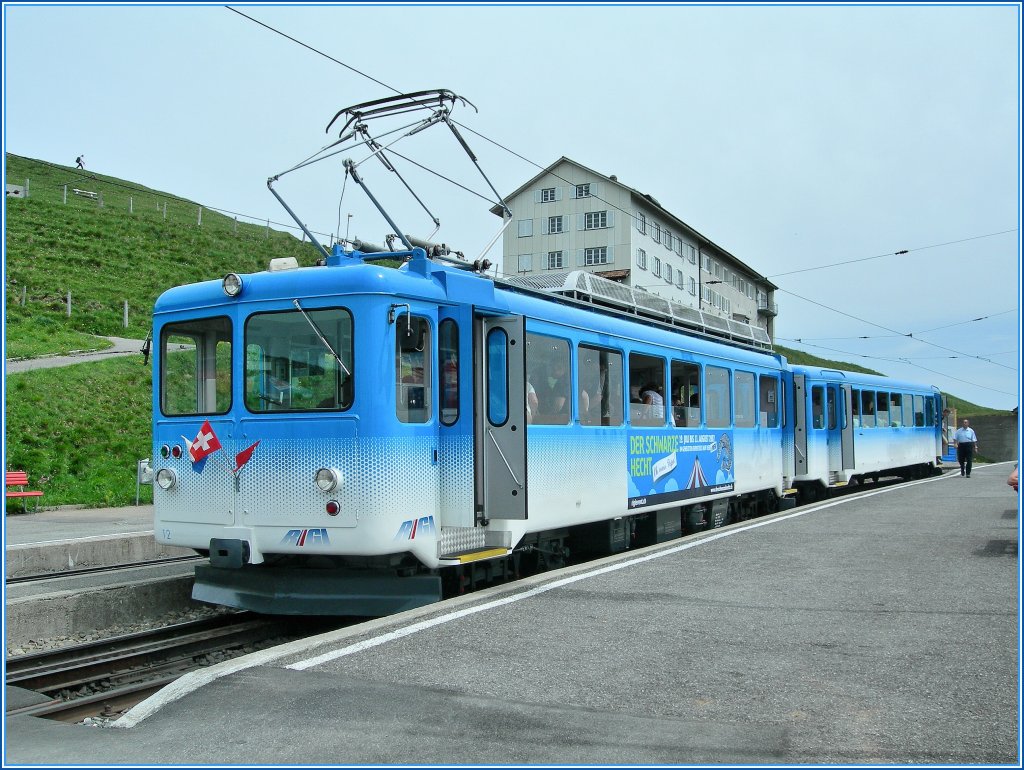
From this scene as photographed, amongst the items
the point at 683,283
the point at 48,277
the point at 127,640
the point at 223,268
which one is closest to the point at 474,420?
the point at 127,640

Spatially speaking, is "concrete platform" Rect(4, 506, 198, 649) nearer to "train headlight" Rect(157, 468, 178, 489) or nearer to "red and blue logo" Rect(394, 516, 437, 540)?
"train headlight" Rect(157, 468, 178, 489)

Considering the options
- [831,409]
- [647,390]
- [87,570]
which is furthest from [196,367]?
[831,409]

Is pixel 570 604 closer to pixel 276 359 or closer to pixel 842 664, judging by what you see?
pixel 842 664

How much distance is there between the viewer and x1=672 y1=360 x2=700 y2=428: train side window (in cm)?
1231

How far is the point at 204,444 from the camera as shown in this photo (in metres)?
8.04

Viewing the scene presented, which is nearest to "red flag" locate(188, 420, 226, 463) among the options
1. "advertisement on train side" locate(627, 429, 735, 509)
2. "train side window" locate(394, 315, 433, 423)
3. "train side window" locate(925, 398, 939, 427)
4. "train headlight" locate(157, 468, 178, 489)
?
"train headlight" locate(157, 468, 178, 489)

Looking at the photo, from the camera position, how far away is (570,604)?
7.58 m

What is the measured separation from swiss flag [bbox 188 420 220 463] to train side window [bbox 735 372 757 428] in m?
8.90

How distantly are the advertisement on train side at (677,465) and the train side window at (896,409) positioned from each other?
40.3ft

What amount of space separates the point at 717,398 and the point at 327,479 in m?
7.81

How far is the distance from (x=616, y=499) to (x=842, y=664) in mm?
4976

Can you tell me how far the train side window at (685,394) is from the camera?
12.3m

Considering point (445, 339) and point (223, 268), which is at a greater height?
point (223, 268)

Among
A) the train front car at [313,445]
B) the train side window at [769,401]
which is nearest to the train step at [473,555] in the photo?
the train front car at [313,445]
